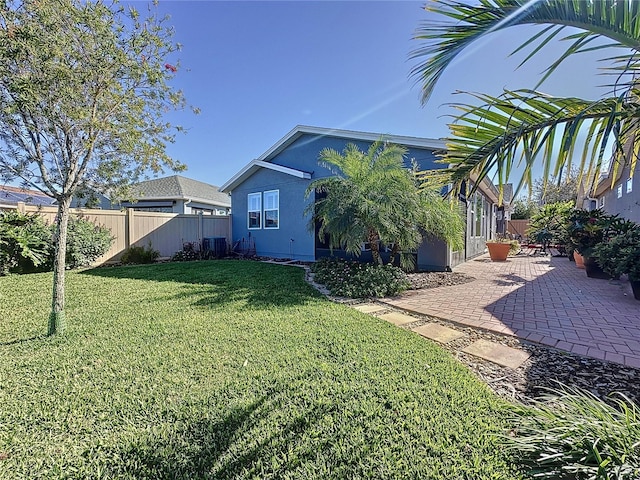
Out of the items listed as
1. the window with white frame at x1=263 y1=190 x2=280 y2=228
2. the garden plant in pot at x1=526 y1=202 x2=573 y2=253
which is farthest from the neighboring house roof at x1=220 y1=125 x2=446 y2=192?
the garden plant in pot at x1=526 y1=202 x2=573 y2=253

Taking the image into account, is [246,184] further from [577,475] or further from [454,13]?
[577,475]

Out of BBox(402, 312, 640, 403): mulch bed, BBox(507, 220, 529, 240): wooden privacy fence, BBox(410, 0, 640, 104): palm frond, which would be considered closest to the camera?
BBox(410, 0, 640, 104): palm frond

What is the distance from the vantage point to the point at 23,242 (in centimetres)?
820

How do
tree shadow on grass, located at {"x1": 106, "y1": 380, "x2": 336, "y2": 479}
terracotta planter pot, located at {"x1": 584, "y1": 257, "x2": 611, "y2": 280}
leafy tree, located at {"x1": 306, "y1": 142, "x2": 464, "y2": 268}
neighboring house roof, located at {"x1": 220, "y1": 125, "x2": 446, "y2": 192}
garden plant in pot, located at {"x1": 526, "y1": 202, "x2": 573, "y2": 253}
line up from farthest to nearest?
garden plant in pot, located at {"x1": 526, "y1": 202, "x2": 573, "y2": 253} < neighboring house roof, located at {"x1": 220, "y1": 125, "x2": 446, "y2": 192} < terracotta planter pot, located at {"x1": 584, "y1": 257, "x2": 611, "y2": 280} < leafy tree, located at {"x1": 306, "y1": 142, "x2": 464, "y2": 268} < tree shadow on grass, located at {"x1": 106, "y1": 380, "x2": 336, "y2": 479}

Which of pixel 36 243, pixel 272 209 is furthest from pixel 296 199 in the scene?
pixel 36 243

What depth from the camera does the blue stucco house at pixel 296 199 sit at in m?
9.55

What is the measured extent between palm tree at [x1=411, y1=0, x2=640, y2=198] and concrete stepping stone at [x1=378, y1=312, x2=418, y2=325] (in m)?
2.88

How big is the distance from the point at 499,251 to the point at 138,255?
14.6m

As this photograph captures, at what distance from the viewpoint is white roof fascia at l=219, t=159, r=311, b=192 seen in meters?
11.7

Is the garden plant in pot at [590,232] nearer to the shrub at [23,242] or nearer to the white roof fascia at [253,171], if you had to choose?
the white roof fascia at [253,171]

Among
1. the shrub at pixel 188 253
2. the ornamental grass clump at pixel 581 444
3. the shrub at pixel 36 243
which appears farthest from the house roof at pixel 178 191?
the ornamental grass clump at pixel 581 444

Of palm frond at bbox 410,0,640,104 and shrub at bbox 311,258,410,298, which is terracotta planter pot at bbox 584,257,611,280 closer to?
shrub at bbox 311,258,410,298

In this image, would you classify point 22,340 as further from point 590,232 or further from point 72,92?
point 590,232

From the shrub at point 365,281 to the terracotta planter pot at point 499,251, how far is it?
Result: 23.1ft
